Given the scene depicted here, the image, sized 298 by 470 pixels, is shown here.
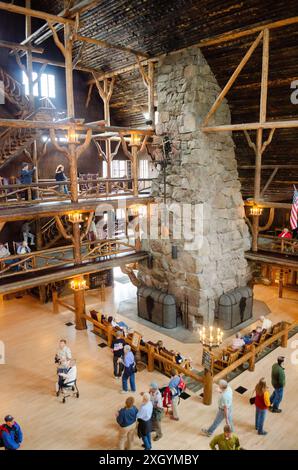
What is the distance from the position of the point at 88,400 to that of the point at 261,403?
443cm

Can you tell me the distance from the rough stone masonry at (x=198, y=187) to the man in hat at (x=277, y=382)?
4546 mm

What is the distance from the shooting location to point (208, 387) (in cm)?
909

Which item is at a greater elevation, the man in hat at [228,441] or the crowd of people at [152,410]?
the man in hat at [228,441]

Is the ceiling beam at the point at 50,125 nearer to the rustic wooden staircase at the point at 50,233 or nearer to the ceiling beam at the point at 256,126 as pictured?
the ceiling beam at the point at 256,126

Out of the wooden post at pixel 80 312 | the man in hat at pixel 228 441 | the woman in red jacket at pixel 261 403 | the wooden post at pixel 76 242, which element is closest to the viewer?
the man in hat at pixel 228 441

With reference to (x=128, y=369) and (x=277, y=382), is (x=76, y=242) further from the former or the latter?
(x=277, y=382)

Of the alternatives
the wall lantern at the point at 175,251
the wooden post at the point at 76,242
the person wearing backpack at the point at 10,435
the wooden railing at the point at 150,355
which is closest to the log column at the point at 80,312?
the wooden railing at the point at 150,355

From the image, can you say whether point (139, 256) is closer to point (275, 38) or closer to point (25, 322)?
point (25, 322)

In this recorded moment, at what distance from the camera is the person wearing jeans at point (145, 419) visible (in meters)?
7.17

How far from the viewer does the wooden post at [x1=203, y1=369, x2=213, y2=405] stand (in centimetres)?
906

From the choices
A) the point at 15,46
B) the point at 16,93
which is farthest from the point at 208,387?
the point at 15,46

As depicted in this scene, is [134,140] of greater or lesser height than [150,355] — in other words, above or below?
above

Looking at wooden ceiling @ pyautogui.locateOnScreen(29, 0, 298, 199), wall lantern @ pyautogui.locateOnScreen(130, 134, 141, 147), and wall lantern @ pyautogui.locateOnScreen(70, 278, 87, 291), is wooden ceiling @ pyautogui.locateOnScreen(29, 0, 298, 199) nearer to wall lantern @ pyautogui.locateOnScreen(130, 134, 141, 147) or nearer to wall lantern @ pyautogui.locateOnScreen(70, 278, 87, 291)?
wall lantern @ pyautogui.locateOnScreen(130, 134, 141, 147)

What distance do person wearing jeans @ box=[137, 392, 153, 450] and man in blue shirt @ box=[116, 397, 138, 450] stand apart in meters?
0.13
